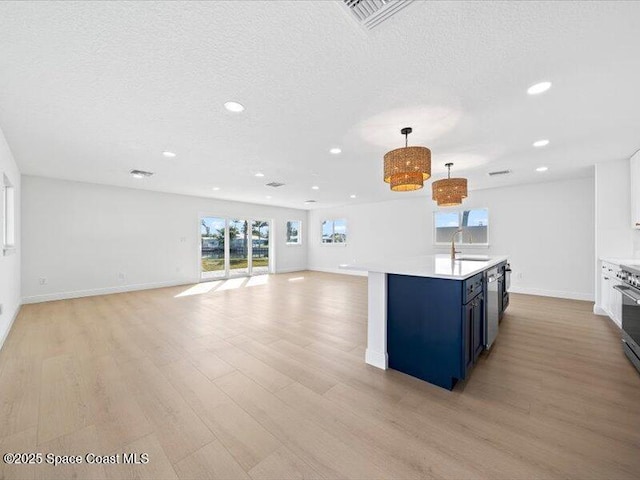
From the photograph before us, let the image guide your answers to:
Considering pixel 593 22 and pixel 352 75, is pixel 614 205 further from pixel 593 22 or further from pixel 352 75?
pixel 352 75

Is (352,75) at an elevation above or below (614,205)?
above

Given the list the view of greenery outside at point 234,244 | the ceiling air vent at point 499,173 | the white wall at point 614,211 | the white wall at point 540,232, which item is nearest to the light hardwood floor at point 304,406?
the white wall at point 614,211

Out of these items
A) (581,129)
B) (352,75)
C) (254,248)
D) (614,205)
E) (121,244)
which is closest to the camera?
(352,75)

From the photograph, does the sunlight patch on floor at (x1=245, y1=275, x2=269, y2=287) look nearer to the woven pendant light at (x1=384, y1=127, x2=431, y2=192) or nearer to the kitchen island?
the kitchen island

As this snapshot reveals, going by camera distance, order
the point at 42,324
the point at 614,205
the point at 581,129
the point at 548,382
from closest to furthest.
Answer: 1. the point at 548,382
2. the point at 581,129
3. the point at 42,324
4. the point at 614,205

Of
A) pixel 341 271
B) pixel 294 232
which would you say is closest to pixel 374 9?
pixel 341 271

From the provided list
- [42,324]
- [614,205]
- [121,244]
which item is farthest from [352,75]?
[121,244]

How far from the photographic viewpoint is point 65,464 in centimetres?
140

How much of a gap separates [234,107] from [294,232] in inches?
303

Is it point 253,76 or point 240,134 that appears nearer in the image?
point 253,76

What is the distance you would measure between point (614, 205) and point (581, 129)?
2.15 m

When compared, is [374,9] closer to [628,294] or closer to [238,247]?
[628,294]

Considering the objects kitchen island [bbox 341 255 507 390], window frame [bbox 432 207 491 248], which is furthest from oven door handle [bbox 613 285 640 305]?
window frame [bbox 432 207 491 248]

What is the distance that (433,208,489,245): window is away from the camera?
20.8 ft
